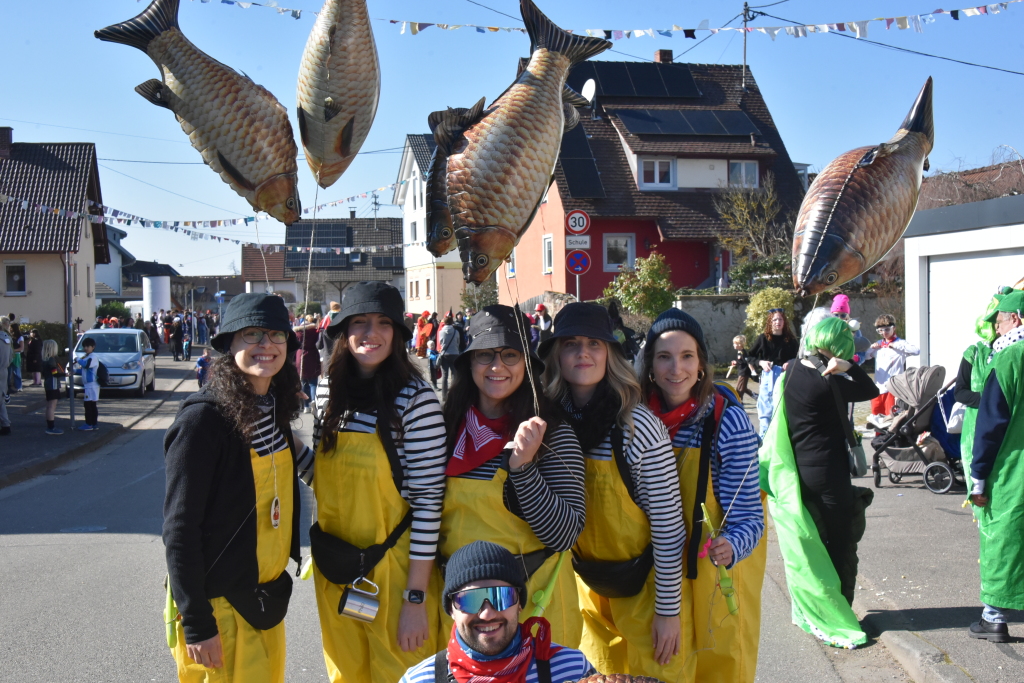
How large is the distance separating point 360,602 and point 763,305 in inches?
634

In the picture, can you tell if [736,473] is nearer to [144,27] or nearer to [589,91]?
[589,91]

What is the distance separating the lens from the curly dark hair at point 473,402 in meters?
2.86

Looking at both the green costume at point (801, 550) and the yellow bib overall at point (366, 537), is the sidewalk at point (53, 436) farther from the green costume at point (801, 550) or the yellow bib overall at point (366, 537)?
the green costume at point (801, 550)

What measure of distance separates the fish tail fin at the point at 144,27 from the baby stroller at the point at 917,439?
765 cm

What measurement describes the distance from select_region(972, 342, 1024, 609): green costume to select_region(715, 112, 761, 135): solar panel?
22.9 m

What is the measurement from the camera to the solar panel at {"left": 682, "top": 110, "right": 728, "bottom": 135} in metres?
25.8

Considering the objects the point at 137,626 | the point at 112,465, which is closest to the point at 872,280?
the point at 112,465

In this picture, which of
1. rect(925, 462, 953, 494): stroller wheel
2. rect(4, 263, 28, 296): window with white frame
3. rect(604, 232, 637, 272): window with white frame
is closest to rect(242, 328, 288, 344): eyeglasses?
rect(925, 462, 953, 494): stroller wheel

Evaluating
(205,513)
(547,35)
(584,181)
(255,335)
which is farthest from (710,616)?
(584,181)

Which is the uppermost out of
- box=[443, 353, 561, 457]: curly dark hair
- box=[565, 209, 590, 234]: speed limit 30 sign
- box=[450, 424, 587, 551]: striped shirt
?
box=[565, 209, 590, 234]: speed limit 30 sign

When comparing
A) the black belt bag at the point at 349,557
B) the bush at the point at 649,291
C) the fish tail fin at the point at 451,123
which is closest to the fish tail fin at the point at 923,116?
the fish tail fin at the point at 451,123

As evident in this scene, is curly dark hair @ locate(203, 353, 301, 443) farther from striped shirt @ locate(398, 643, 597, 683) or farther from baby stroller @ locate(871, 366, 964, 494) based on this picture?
baby stroller @ locate(871, 366, 964, 494)

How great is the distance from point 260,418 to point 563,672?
4.24ft

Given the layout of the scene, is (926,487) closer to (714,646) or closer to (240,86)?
(714,646)
